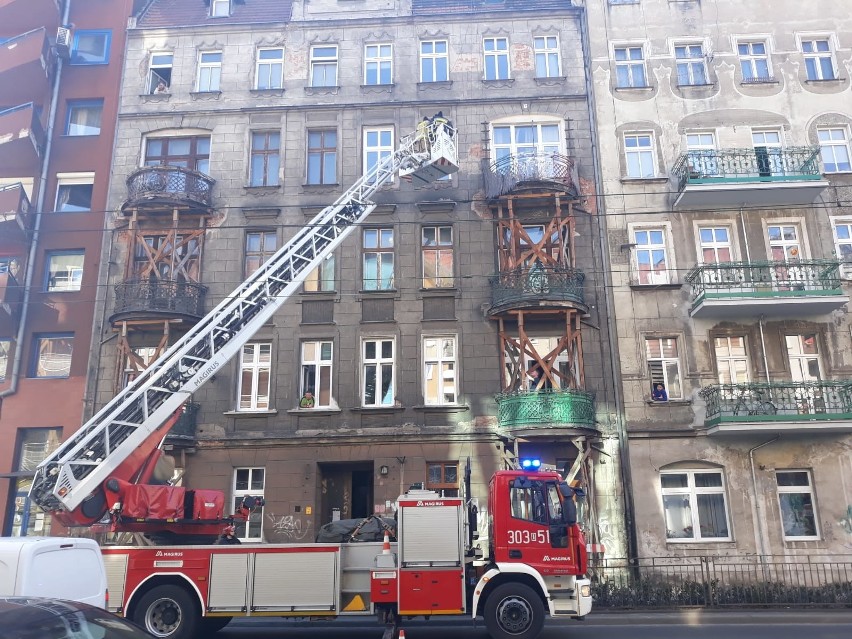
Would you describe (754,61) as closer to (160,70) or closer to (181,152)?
(181,152)

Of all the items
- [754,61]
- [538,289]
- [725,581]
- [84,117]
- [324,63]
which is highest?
[324,63]

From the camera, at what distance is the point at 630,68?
22062mm

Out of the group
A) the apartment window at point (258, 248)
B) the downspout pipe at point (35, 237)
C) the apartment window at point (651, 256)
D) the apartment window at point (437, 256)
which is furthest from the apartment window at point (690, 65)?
the downspout pipe at point (35, 237)

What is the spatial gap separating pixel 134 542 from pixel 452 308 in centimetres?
1121

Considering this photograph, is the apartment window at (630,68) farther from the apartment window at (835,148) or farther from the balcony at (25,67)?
the balcony at (25,67)

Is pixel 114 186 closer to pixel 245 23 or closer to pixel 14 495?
pixel 245 23

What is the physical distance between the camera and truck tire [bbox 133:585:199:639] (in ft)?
37.9

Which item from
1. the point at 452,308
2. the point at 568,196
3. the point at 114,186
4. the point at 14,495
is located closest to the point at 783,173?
the point at 568,196

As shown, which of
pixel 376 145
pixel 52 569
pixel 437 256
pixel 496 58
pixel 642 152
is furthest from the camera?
pixel 496 58

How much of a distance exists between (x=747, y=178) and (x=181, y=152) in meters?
18.6

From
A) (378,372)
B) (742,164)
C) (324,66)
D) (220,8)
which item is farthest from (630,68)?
(220,8)

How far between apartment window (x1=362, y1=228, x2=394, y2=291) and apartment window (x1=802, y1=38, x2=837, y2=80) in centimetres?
1518

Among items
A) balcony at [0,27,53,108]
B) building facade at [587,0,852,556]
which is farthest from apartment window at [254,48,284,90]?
building facade at [587,0,852,556]

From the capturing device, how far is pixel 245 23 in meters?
23.3
